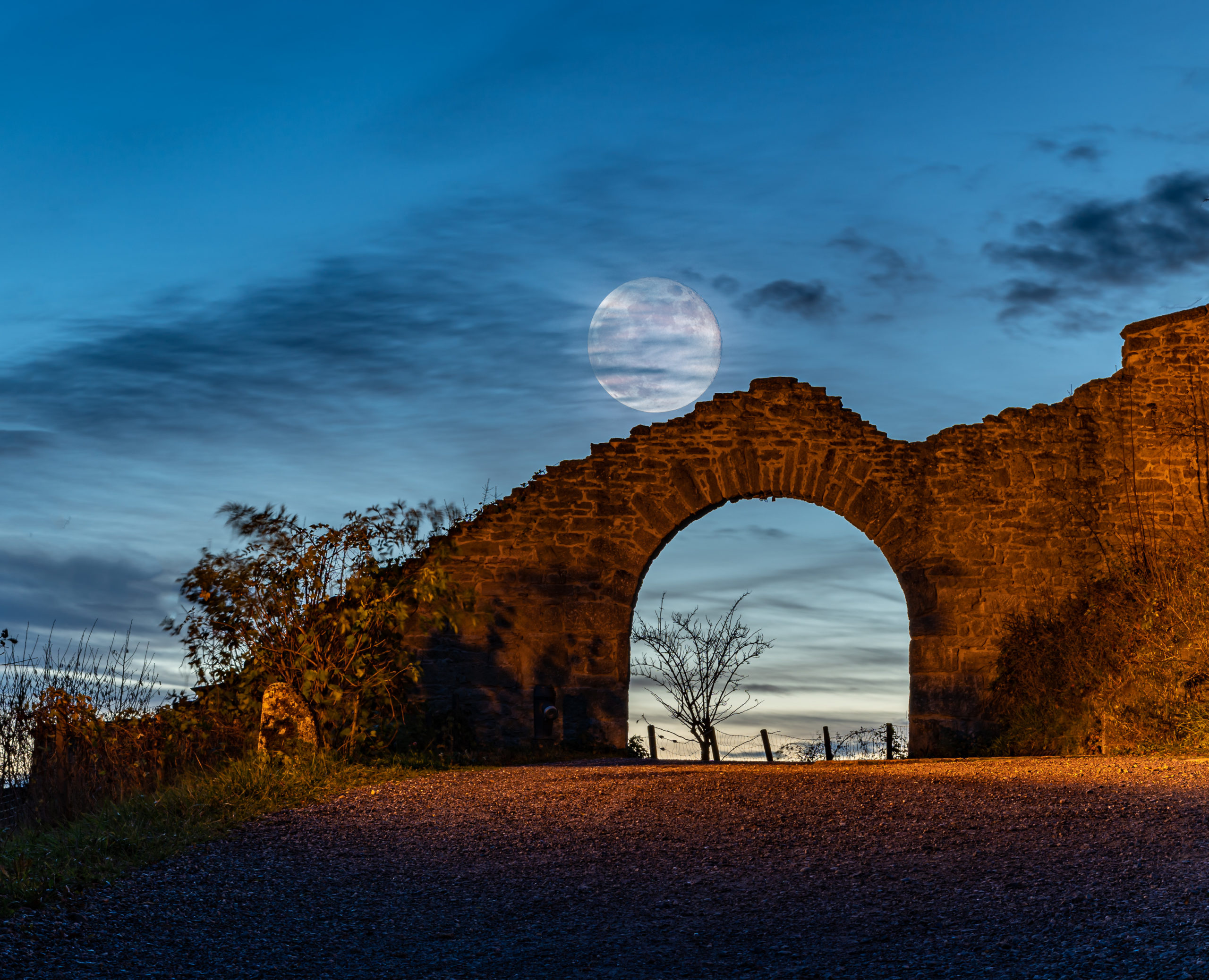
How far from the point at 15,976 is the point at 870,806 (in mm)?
4442

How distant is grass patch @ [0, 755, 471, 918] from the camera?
5379 millimetres

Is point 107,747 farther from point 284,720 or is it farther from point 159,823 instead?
point 159,823

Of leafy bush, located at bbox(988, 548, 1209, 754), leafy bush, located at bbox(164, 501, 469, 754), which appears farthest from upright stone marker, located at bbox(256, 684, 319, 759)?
leafy bush, located at bbox(988, 548, 1209, 754)

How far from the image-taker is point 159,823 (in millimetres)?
6418

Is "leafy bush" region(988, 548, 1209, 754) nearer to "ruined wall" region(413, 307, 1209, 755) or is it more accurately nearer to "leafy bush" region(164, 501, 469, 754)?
"ruined wall" region(413, 307, 1209, 755)

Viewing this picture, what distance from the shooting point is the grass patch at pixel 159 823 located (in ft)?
17.6

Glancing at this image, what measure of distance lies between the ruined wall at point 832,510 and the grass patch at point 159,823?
13.8ft

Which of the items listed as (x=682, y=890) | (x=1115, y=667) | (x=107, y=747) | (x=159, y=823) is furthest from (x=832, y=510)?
(x=159, y=823)

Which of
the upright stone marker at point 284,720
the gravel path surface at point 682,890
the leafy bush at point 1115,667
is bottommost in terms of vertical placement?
the gravel path surface at point 682,890

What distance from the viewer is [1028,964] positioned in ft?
13.3

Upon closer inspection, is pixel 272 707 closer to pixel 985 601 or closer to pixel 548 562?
pixel 548 562

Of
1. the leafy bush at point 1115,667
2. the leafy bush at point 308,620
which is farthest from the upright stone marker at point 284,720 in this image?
the leafy bush at point 1115,667

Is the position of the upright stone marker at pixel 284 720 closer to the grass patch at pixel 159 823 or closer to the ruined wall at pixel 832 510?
the grass patch at pixel 159 823

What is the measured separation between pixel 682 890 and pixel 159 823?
9.92 feet
